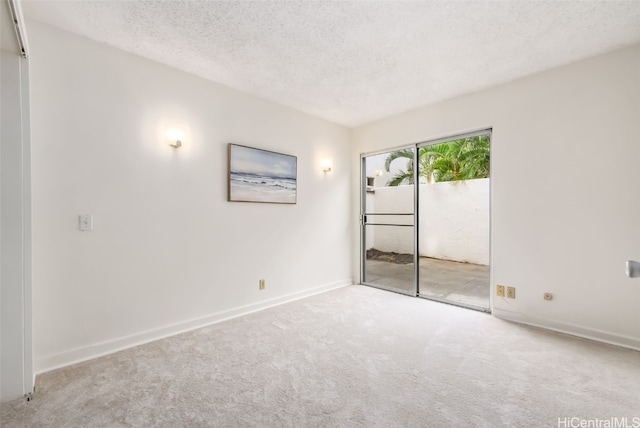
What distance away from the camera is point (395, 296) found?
3801 millimetres

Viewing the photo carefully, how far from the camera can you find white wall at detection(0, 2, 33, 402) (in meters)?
1.65

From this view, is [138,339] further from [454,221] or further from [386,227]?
[454,221]

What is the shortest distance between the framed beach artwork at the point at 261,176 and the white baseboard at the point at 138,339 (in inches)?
49.0

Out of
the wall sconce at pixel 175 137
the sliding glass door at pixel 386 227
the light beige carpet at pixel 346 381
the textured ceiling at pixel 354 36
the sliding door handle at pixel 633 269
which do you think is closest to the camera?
the sliding door handle at pixel 633 269

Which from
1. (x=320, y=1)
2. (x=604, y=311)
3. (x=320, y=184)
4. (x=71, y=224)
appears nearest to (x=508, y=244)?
(x=604, y=311)

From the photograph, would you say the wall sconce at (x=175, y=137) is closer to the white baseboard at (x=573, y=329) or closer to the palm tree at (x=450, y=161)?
the palm tree at (x=450, y=161)

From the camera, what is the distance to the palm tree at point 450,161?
4.14 meters

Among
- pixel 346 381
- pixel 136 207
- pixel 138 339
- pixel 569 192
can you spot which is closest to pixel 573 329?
pixel 569 192

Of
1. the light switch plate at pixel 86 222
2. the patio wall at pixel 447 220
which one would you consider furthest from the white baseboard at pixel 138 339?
the patio wall at pixel 447 220

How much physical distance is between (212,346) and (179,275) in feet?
2.52

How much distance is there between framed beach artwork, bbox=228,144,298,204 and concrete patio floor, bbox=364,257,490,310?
76.7 inches

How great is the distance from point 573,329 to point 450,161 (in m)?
2.65

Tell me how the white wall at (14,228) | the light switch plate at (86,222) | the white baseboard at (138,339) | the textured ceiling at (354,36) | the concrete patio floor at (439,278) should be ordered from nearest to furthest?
the white wall at (14,228) < the textured ceiling at (354,36) < the white baseboard at (138,339) < the light switch plate at (86,222) < the concrete patio floor at (439,278)

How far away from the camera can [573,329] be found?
2.59 metres
